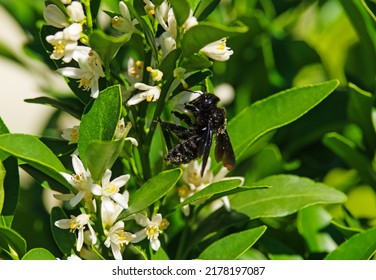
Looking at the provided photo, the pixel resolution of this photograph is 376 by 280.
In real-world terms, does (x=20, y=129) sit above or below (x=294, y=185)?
below

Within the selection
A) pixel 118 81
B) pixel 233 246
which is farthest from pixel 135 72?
pixel 233 246

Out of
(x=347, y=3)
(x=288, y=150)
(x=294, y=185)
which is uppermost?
(x=347, y=3)

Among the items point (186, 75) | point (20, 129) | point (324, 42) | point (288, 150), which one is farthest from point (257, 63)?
point (20, 129)

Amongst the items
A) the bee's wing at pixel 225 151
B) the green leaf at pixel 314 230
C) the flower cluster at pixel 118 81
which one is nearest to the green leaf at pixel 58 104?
the flower cluster at pixel 118 81

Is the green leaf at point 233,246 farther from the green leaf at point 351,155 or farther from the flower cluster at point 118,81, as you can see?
the green leaf at point 351,155

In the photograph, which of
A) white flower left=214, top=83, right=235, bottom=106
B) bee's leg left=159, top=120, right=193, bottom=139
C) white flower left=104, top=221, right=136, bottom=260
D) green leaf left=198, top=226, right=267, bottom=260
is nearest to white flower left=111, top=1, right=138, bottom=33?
bee's leg left=159, top=120, right=193, bottom=139
